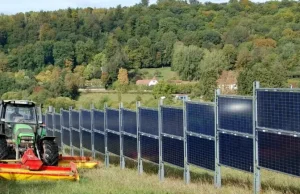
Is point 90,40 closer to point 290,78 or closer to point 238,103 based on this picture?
point 290,78

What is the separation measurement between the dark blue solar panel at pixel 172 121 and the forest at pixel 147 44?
61.7m

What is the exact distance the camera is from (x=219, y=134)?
1338 centimetres

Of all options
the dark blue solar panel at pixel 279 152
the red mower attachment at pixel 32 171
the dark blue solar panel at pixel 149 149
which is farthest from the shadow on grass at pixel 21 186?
the dark blue solar panel at pixel 279 152

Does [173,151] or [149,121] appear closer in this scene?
[173,151]

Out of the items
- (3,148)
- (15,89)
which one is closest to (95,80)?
(15,89)

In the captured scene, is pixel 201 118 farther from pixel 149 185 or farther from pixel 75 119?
pixel 75 119

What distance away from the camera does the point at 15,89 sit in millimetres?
98375

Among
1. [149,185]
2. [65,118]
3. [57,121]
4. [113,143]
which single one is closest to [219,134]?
[149,185]

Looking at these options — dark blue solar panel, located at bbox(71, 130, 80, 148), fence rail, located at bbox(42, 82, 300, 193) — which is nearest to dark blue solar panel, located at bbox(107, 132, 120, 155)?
fence rail, located at bbox(42, 82, 300, 193)

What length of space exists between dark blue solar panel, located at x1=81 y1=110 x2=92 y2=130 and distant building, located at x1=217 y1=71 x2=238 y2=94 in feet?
188

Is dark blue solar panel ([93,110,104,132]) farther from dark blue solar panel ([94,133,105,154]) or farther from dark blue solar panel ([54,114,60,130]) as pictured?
dark blue solar panel ([54,114,60,130])

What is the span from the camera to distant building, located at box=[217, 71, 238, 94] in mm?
85156

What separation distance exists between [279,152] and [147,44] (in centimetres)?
13875

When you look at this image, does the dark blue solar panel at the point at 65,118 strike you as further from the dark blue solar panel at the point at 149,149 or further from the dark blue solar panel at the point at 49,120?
the dark blue solar panel at the point at 149,149
